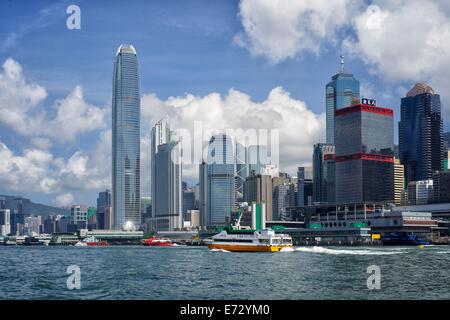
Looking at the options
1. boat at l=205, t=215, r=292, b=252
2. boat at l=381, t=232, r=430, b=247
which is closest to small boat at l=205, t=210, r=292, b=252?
boat at l=205, t=215, r=292, b=252

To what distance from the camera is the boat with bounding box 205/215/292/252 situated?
121000 mm

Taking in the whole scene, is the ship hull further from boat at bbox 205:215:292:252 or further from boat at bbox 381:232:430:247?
boat at bbox 381:232:430:247

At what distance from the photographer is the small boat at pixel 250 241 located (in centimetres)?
12100

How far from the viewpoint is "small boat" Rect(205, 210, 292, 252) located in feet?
397

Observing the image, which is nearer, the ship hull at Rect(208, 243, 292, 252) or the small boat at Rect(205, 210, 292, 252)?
the ship hull at Rect(208, 243, 292, 252)

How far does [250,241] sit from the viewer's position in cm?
12250

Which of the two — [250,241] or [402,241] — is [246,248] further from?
[402,241]

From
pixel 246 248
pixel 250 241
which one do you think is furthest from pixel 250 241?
pixel 246 248

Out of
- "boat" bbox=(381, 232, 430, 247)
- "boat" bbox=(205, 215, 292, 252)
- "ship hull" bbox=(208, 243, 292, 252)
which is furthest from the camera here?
"boat" bbox=(381, 232, 430, 247)

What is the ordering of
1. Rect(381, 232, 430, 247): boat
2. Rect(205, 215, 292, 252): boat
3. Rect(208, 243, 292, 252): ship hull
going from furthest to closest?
Rect(381, 232, 430, 247): boat < Rect(205, 215, 292, 252): boat < Rect(208, 243, 292, 252): ship hull

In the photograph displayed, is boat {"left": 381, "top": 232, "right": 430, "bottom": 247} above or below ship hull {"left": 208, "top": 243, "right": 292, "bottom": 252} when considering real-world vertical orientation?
below
